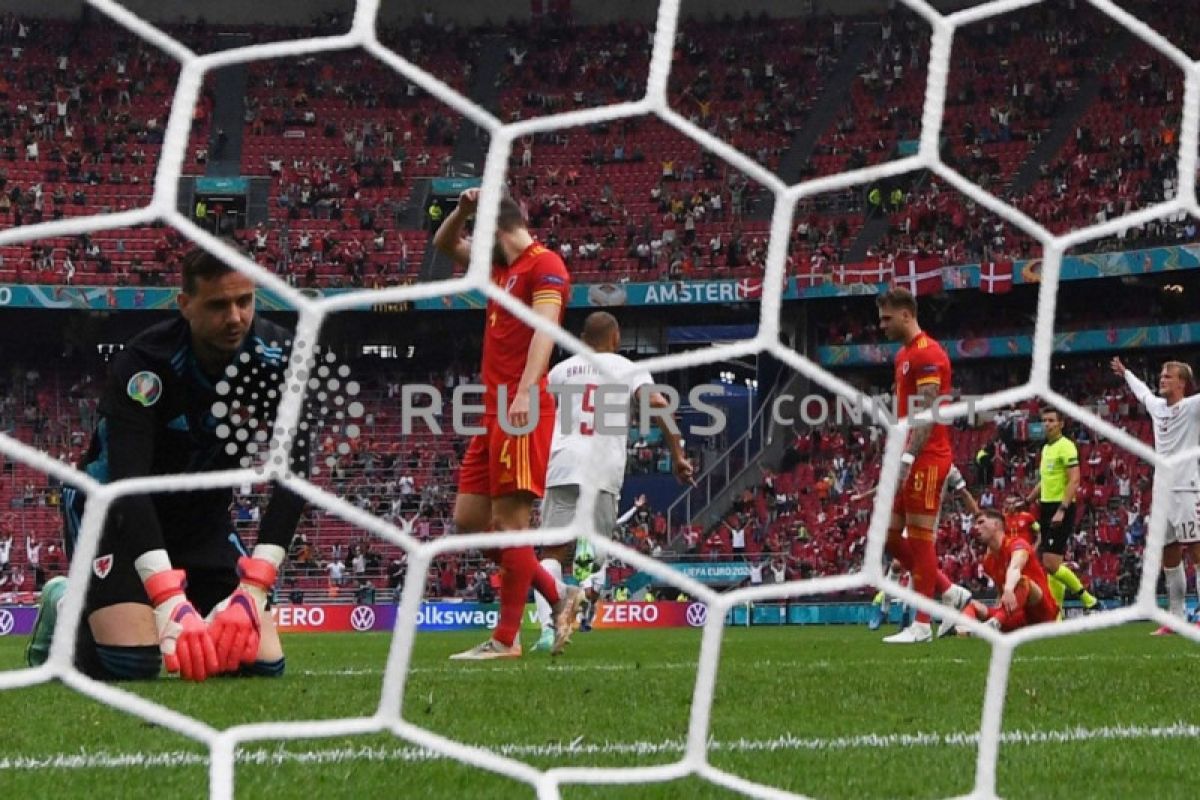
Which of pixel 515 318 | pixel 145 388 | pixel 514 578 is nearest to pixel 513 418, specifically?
pixel 515 318

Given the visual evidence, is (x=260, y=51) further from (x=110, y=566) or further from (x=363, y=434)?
(x=363, y=434)

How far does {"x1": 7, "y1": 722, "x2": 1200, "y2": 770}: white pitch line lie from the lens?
2.26 metres

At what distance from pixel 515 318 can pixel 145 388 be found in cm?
→ 137

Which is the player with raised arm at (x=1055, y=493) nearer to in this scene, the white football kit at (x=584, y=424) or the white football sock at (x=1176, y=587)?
the white football sock at (x=1176, y=587)

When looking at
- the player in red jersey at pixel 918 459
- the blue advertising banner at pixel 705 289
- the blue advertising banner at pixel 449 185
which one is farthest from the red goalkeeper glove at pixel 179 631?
the blue advertising banner at pixel 449 185

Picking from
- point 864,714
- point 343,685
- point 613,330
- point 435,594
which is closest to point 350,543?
point 435,594

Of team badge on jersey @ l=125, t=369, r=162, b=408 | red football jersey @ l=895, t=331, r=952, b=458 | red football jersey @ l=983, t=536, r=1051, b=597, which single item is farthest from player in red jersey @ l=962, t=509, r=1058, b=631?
team badge on jersey @ l=125, t=369, r=162, b=408

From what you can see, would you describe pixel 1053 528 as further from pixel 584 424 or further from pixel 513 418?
pixel 513 418

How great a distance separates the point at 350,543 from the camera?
14.5 meters

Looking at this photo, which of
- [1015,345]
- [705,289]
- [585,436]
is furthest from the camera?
[705,289]

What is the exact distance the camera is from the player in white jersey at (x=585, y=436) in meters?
3.68

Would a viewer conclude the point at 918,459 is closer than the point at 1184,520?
Yes

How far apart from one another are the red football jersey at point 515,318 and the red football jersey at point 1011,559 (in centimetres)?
288

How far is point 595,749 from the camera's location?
94.2 inches
